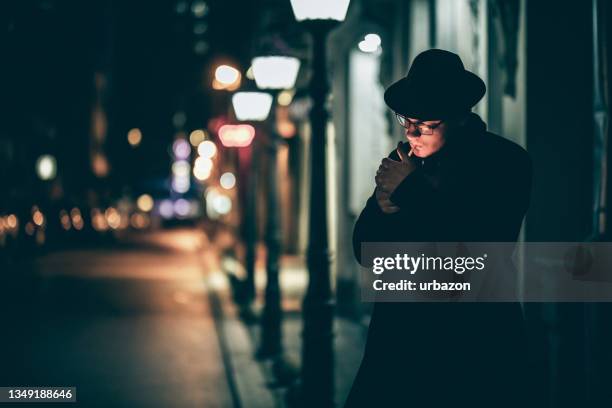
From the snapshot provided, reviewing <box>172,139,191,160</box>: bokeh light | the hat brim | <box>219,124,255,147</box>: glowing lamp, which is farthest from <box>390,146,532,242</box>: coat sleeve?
<box>172,139,191,160</box>: bokeh light

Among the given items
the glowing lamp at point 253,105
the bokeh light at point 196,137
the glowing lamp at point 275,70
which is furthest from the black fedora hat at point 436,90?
the bokeh light at point 196,137

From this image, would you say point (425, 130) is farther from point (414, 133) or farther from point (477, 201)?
point (477, 201)

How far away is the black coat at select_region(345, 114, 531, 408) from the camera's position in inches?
125

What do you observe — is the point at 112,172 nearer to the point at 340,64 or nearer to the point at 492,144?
the point at 340,64

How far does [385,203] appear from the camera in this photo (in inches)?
130

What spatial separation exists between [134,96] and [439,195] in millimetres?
96404

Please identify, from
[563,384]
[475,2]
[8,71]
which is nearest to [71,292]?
[475,2]

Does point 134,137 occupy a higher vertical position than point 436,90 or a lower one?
lower

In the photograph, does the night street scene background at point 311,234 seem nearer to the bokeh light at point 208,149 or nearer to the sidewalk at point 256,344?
the sidewalk at point 256,344

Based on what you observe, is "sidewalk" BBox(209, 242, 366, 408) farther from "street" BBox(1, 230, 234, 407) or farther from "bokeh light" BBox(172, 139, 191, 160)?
"bokeh light" BBox(172, 139, 191, 160)

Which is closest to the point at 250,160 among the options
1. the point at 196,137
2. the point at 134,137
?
the point at 196,137

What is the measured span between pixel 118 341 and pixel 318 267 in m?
6.13

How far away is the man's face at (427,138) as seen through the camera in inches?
128

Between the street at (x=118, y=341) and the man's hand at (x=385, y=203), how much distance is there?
18.4ft
